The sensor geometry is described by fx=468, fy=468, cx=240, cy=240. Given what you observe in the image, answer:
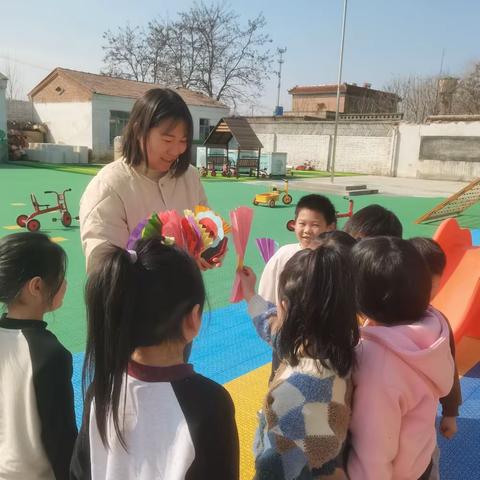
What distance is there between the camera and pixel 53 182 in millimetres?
13008

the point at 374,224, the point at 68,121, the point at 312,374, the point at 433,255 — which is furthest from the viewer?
the point at 68,121

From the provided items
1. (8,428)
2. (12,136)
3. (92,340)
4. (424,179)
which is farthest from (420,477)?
(12,136)

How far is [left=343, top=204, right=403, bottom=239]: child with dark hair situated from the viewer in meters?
2.31

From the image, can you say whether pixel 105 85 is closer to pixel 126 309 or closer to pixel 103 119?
pixel 103 119

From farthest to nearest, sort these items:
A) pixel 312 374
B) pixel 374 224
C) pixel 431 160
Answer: pixel 431 160
pixel 374 224
pixel 312 374

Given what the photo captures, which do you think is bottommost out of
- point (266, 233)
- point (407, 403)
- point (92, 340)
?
point (266, 233)

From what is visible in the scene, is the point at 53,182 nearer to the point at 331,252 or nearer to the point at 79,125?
the point at 79,125

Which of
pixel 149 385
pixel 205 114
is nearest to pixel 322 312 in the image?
pixel 149 385

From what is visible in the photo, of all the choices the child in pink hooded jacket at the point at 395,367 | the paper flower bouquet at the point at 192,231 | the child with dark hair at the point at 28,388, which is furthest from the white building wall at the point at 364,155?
the child with dark hair at the point at 28,388

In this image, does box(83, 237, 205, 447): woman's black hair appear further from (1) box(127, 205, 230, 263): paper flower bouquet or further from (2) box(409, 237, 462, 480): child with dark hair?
(2) box(409, 237, 462, 480): child with dark hair

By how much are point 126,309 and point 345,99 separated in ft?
128

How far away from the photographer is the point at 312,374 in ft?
3.81

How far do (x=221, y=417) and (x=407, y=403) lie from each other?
559 mm

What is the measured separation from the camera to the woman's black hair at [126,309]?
1.01 metres
